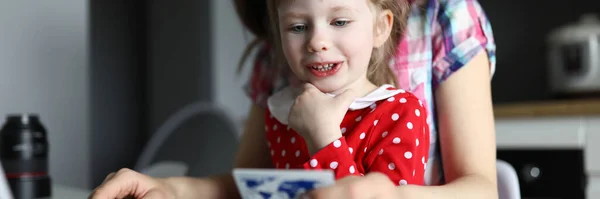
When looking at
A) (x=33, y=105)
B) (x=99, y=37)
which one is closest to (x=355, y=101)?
(x=33, y=105)

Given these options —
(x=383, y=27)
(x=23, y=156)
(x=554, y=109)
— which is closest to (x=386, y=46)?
(x=383, y=27)

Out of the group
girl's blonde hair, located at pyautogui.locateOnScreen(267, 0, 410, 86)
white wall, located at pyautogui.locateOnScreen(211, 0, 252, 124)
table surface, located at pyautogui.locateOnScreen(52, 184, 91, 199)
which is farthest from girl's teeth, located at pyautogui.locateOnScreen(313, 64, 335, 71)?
white wall, located at pyautogui.locateOnScreen(211, 0, 252, 124)

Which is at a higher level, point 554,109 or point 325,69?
point 325,69

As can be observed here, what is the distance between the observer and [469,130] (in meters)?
0.75

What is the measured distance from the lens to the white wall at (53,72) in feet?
4.88

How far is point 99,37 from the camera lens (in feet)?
9.17

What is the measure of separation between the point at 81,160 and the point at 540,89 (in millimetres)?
1668

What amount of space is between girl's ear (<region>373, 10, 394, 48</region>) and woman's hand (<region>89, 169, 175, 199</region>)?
0.31 metres

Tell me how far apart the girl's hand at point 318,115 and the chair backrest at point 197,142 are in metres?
1.25

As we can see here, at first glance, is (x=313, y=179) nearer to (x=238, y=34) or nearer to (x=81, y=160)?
(x=81, y=160)

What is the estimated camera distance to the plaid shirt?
31.3 inches

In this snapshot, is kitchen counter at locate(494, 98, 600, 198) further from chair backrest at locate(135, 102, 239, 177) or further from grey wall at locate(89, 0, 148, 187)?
grey wall at locate(89, 0, 148, 187)

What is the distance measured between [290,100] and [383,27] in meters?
0.15

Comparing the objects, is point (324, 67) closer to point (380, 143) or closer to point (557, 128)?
point (380, 143)
